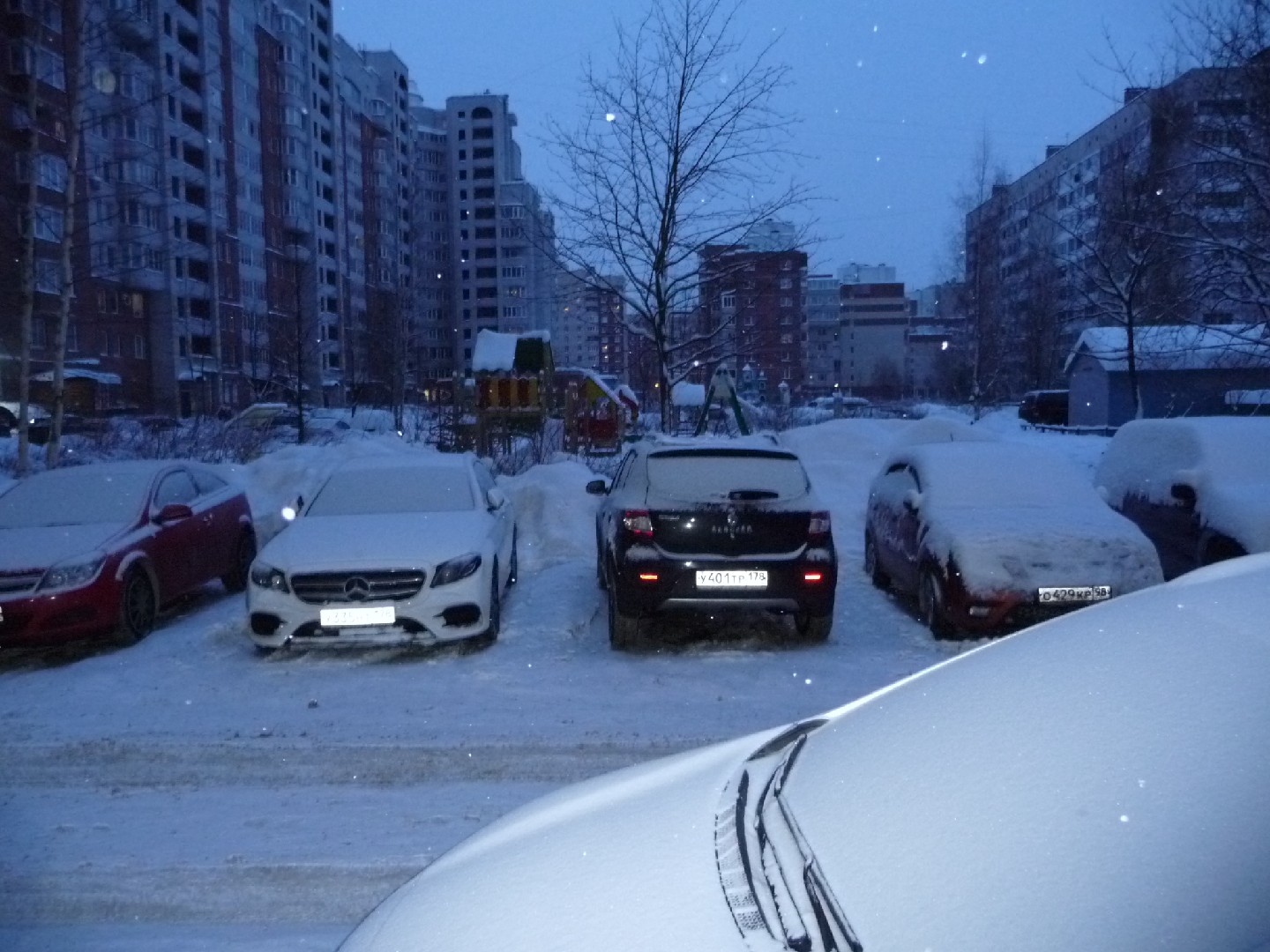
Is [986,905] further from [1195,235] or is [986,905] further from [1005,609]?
[1195,235]

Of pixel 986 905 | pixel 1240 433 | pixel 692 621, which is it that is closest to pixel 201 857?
pixel 986 905

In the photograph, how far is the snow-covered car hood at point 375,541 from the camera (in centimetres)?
755

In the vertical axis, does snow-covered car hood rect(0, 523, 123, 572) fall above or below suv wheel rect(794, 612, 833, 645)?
above

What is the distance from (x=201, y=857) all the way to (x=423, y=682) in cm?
281

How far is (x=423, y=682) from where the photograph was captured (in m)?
7.18

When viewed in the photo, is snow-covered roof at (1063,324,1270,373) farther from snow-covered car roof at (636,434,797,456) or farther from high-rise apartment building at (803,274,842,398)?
high-rise apartment building at (803,274,842,398)

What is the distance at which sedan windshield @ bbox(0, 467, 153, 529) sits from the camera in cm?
873

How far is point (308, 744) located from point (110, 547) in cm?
332

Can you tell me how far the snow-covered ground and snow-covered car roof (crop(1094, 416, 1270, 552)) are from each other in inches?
102

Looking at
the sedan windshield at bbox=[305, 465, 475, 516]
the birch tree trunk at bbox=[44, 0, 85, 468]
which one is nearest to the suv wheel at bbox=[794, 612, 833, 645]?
the sedan windshield at bbox=[305, 465, 475, 516]

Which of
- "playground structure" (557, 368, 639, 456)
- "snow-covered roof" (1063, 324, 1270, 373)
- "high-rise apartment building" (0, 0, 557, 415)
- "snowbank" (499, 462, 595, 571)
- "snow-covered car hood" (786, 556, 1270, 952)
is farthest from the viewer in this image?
"playground structure" (557, 368, 639, 456)

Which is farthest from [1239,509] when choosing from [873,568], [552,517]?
[552,517]

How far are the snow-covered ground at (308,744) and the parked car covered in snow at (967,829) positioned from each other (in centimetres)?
183

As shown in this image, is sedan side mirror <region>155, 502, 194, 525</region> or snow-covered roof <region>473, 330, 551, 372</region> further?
snow-covered roof <region>473, 330, 551, 372</region>
